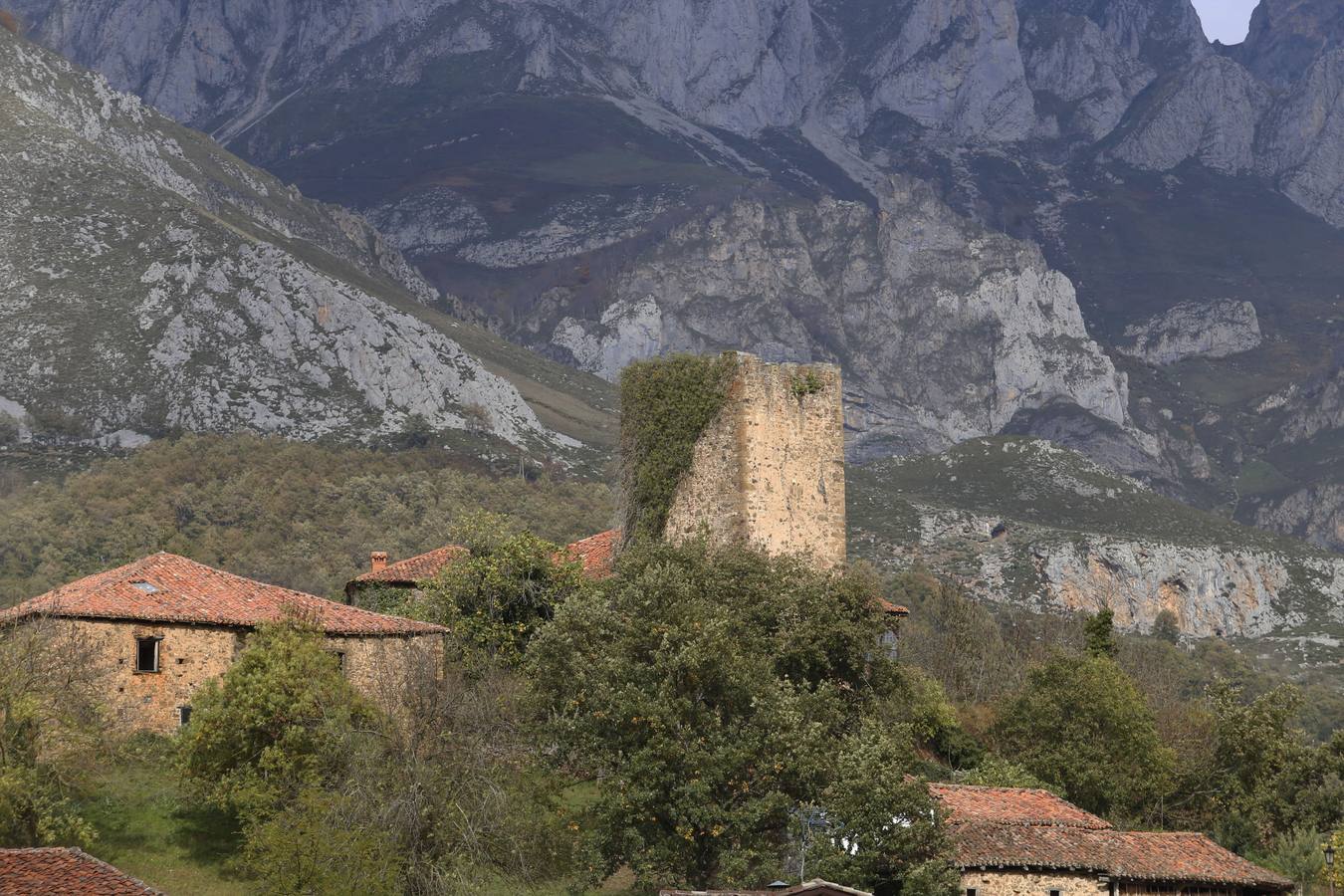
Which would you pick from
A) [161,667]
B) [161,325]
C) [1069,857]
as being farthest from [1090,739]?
[161,325]

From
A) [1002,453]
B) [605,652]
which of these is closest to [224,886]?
[605,652]

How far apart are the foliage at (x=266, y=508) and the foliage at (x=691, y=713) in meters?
64.2

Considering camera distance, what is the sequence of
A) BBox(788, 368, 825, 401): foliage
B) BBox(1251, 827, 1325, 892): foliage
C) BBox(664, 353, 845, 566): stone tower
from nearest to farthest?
BBox(1251, 827, 1325, 892): foliage → BBox(664, 353, 845, 566): stone tower → BBox(788, 368, 825, 401): foliage

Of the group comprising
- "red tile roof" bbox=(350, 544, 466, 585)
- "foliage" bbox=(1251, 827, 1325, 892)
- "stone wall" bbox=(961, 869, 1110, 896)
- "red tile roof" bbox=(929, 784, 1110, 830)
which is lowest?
"foliage" bbox=(1251, 827, 1325, 892)

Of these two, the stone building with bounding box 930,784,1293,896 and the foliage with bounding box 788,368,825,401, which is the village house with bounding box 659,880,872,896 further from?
the foliage with bounding box 788,368,825,401

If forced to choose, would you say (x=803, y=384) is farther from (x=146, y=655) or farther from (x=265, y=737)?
(x=146, y=655)

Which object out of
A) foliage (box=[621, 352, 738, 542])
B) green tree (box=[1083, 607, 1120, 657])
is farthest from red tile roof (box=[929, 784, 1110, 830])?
green tree (box=[1083, 607, 1120, 657])

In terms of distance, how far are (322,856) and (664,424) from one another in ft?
57.1

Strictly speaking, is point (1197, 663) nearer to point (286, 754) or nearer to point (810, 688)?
point (810, 688)

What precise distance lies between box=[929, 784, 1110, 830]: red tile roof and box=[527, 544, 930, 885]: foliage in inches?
111

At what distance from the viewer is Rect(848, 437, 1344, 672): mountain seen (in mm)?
164125

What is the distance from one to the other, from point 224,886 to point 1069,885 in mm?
16506

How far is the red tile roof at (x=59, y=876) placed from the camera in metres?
29.3

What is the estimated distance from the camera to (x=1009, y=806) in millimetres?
42438
